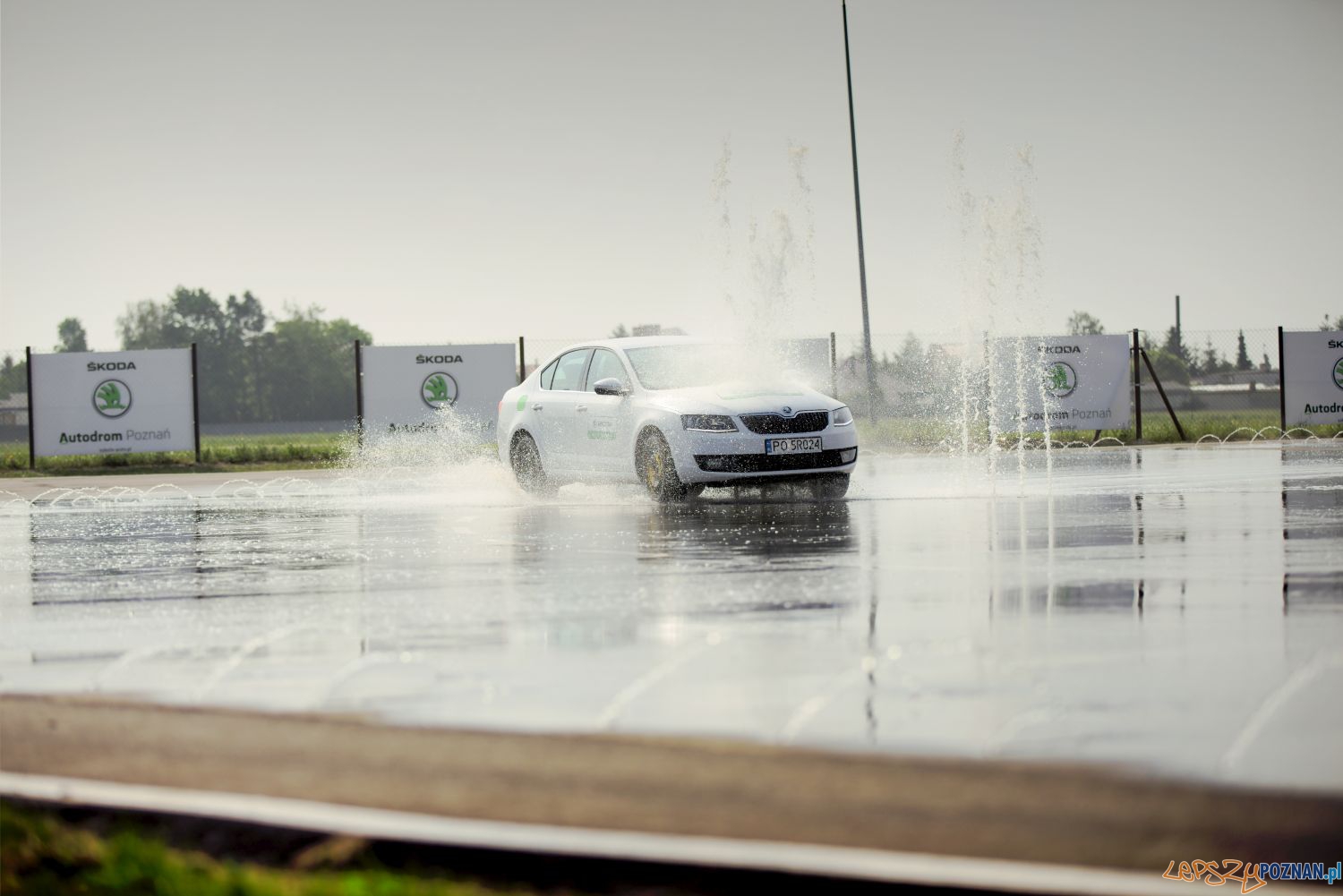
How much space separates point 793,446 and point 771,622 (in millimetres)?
7530

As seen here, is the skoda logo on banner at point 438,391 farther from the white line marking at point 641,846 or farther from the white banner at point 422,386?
the white line marking at point 641,846

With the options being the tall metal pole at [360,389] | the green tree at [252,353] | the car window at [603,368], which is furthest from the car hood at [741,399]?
the green tree at [252,353]

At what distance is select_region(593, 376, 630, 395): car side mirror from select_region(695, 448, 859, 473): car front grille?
1328 mm

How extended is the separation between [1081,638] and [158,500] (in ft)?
51.2

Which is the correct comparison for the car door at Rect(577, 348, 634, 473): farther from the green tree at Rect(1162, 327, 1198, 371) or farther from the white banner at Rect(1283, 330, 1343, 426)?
the white banner at Rect(1283, 330, 1343, 426)

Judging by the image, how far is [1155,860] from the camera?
3.81 m

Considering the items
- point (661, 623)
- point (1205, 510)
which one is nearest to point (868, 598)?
point (661, 623)

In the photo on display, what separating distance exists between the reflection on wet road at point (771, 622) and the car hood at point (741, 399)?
978mm

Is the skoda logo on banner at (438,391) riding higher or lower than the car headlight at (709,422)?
higher

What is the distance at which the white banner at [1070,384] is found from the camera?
29.5m

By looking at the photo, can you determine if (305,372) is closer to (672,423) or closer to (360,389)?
(360,389)

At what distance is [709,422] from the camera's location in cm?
1489

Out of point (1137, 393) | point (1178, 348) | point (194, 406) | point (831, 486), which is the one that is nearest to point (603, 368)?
point (831, 486)

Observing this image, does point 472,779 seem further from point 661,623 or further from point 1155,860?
point 661,623
